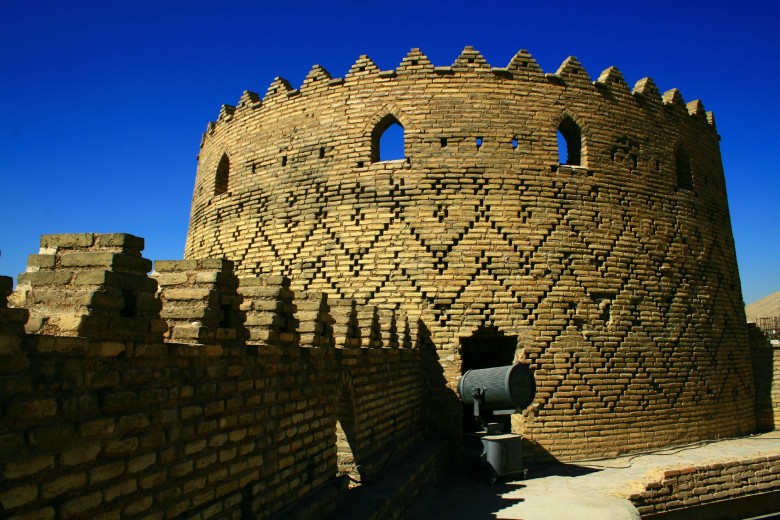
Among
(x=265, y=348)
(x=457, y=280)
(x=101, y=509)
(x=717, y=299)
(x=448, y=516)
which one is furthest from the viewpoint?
(x=717, y=299)

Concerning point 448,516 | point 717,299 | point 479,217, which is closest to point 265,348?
point 448,516

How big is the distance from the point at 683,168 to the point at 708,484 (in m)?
6.01

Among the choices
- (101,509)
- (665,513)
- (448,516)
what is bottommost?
(665,513)

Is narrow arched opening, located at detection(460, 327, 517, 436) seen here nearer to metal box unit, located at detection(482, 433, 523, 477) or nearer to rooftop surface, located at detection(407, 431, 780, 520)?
metal box unit, located at detection(482, 433, 523, 477)

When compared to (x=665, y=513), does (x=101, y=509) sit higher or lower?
higher

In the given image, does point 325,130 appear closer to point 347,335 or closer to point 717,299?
point 347,335

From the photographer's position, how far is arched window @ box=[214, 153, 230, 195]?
11.3 m

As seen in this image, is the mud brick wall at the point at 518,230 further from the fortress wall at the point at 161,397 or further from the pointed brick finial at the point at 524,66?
the fortress wall at the point at 161,397

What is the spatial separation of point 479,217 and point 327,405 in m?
4.93

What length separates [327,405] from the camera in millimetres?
4840

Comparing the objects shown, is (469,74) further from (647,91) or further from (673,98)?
(673,98)

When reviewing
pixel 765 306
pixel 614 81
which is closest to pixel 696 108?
pixel 614 81

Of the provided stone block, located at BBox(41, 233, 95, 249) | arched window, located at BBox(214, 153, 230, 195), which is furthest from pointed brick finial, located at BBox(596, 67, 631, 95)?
stone block, located at BBox(41, 233, 95, 249)

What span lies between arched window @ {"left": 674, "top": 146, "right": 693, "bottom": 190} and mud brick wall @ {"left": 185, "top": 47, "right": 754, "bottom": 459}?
40 centimetres
